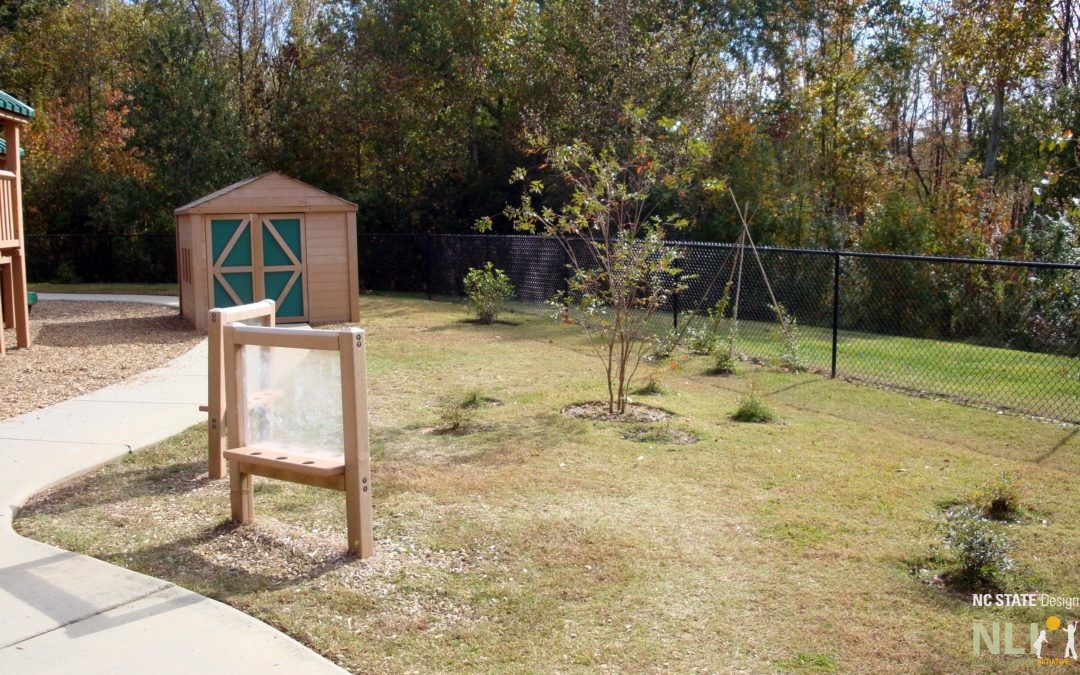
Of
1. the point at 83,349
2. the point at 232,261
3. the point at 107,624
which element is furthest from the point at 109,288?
the point at 107,624

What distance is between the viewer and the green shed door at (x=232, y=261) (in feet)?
46.6

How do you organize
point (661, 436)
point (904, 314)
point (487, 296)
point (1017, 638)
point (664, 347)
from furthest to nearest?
point (487, 296) < point (904, 314) < point (664, 347) < point (661, 436) < point (1017, 638)

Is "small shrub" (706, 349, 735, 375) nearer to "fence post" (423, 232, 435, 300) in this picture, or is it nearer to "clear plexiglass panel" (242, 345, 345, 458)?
"clear plexiglass panel" (242, 345, 345, 458)

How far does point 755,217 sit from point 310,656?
16143 millimetres

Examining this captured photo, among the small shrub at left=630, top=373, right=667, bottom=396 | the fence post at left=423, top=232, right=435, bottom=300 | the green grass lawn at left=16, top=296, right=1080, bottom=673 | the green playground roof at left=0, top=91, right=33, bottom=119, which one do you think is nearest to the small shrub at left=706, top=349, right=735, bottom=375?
the small shrub at left=630, top=373, right=667, bottom=396

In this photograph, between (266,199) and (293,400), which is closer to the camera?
(293,400)

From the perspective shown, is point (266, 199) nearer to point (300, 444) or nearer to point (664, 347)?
point (664, 347)

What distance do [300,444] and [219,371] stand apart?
1.03m

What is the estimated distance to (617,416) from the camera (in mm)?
8289

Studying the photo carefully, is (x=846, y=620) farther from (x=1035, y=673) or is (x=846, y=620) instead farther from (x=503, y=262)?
(x=503, y=262)

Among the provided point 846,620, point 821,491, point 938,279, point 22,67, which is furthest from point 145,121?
point 846,620

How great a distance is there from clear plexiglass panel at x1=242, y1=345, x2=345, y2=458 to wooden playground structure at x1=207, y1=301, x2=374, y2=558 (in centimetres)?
1

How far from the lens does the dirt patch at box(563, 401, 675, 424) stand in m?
8.20

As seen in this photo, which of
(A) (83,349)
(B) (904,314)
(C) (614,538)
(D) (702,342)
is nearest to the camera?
Answer: (C) (614,538)
